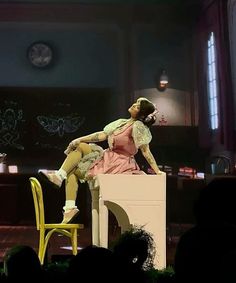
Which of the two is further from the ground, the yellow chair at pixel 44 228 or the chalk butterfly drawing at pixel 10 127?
the chalk butterfly drawing at pixel 10 127

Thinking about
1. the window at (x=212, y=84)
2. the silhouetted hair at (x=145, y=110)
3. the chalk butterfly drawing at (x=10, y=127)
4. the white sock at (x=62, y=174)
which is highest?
the window at (x=212, y=84)

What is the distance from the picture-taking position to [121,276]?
3.61 ft

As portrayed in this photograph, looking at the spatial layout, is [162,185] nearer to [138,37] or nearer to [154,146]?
[154,146]

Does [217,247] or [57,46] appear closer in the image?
[217,247]

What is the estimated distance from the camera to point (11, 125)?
7.57m

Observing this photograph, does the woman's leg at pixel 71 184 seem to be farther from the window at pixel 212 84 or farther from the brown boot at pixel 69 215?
the window at pixel 212 84

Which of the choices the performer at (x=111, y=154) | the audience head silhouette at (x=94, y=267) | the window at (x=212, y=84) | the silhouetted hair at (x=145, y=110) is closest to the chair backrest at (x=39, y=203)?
the performer at (x=111, y=154)

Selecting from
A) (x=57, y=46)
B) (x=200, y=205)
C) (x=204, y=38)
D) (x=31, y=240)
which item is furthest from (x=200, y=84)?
(x=200, y=205)

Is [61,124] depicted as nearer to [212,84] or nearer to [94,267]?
[212,84]

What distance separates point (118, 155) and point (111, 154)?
5 centimetres

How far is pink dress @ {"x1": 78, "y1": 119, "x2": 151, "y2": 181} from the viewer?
3246 millimetres

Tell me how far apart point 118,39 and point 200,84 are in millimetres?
1516

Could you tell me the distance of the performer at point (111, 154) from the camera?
3.25 m

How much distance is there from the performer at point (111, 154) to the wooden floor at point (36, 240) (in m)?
0.75
